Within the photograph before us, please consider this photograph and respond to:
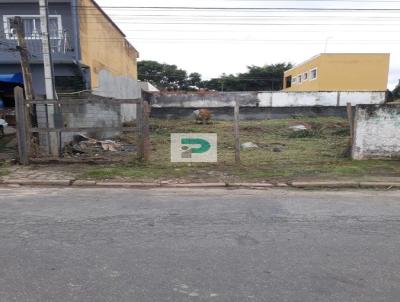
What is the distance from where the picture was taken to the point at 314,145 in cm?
1422

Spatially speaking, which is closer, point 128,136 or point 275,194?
point 275,194

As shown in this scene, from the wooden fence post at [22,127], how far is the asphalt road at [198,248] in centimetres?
327

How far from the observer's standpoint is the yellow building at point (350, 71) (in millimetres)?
35969

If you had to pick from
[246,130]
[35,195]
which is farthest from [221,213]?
[246,130]

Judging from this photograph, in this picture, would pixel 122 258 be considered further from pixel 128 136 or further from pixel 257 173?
pixel 128 136

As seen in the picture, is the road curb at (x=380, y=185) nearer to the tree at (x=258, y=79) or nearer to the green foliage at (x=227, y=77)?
the green foliage at (x=227, y=77)

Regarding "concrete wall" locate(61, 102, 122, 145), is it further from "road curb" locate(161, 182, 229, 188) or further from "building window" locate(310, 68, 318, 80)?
"building window" locate(310, 68, 318, 80)

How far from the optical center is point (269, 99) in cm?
3170

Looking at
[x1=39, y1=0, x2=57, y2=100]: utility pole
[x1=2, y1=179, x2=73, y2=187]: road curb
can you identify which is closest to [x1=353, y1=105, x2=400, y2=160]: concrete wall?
[x1=2, y1=179, x2=73, y2=187]: road curb

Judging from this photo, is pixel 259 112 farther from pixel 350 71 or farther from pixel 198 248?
pixel 198 248

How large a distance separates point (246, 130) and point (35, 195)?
14261 millimetres

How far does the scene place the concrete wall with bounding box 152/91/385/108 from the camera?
31.0 m

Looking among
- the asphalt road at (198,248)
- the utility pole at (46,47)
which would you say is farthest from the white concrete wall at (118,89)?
the asphalt road at (198,248)

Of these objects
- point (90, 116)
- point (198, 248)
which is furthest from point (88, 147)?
point (198, 248)
